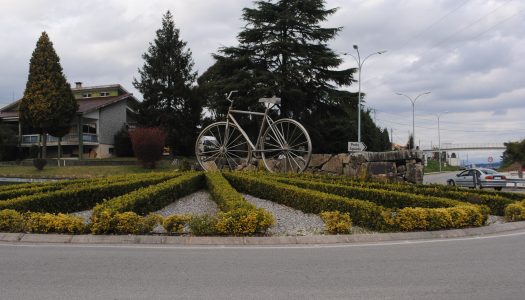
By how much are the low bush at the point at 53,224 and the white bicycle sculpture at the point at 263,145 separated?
29.8ft

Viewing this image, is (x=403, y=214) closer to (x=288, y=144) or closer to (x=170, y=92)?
(x=288, y=144)

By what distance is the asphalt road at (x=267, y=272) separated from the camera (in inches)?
220

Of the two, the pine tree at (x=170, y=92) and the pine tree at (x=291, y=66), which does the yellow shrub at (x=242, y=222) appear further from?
the pine tree at (x=170, y=92)

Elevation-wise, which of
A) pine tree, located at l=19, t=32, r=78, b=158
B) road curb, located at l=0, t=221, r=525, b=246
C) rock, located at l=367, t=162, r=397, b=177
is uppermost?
pine tree, located at l=19, t=32, r=78, b=158

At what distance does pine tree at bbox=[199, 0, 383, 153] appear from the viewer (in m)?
31.4

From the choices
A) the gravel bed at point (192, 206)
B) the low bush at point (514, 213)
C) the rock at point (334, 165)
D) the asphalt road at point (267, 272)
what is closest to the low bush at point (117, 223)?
the asphalt road at point (267, 272)

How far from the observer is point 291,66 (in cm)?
3170

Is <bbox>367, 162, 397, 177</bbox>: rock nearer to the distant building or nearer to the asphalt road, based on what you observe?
the asphalt road

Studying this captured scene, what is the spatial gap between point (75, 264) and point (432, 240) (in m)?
6.33

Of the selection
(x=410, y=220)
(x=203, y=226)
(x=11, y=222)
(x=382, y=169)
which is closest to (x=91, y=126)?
(x=382, y=169)

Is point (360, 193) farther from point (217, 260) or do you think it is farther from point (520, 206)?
point (217, 260)

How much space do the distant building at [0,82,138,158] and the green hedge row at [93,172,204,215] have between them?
111ft

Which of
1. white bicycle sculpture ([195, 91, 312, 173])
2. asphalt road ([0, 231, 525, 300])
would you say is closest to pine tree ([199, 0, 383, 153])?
white bicycle sculpture ([195, 91, 312, 173])

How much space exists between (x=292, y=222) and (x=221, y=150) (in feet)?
32.1
